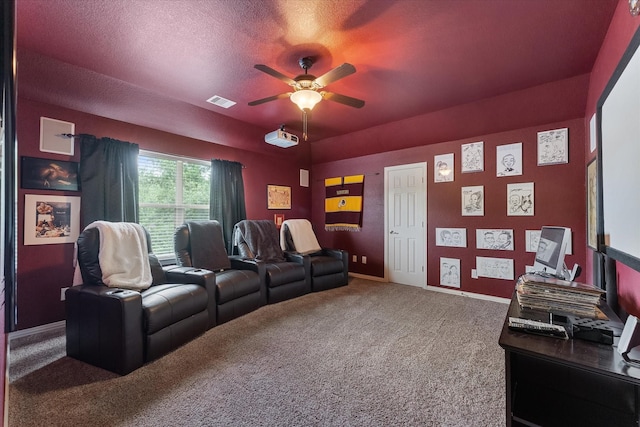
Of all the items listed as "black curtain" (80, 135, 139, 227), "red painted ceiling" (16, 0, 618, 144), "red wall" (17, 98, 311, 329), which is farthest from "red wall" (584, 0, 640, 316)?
"black curtain" (80, 135, 139, 227)

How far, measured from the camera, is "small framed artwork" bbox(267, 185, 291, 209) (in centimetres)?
506

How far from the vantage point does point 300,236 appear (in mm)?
4648

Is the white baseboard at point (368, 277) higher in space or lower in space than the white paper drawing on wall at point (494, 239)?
lower

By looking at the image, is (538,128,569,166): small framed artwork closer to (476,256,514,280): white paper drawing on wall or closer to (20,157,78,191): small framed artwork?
(476,256,514,280): white paper drawing on wall

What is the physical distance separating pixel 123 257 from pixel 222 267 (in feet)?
3.83

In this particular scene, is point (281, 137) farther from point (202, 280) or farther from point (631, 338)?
point (631, 338)

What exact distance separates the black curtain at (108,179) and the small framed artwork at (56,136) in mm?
107

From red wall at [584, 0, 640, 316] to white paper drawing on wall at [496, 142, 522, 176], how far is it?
100 centimetres

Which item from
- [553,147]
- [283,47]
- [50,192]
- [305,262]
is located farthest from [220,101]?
[553,147]

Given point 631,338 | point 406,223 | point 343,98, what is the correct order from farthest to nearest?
point 406,223, point 343,98, point 631,338

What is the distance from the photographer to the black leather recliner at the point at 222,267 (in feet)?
9.73

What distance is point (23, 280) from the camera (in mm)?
2668

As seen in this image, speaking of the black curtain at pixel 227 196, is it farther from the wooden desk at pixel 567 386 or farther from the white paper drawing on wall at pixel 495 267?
the wooden desk at pixel 567 386

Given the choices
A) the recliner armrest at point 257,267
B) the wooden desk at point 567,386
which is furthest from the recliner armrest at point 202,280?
the wooden desk at point 567,386
